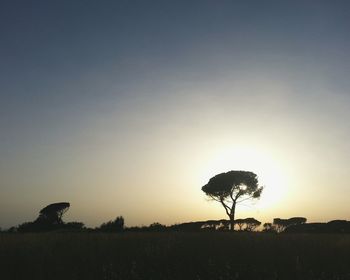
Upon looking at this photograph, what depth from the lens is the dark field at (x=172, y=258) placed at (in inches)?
Answer: 440

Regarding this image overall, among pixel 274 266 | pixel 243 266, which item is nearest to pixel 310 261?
pixel 274 266

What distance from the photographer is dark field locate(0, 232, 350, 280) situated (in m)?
11.2

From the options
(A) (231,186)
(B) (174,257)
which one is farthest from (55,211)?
(B) (174,257)

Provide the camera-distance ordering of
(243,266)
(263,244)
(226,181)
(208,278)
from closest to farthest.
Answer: (208,278), (243,266), (263,244), (226,181)

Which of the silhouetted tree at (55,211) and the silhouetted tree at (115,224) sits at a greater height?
the silhouetted tree at (55,211)

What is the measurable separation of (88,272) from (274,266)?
4588mm

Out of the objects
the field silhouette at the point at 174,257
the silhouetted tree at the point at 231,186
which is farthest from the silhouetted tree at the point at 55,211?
the field silhouette at the point at 174,257

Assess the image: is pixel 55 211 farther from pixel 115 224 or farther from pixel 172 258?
pixel 172 258

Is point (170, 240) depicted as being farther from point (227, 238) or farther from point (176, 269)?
point (176, 269)

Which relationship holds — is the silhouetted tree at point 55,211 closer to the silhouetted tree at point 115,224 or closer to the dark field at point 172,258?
the silhouetted tree at point 115,224

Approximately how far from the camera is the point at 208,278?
35.9 ft

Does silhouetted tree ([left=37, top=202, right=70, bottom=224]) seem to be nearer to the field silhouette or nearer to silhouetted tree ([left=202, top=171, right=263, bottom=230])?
silhouetted tree ([left=202, top=171, right=263, bottom=230])

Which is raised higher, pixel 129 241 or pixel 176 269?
pixel 129 241

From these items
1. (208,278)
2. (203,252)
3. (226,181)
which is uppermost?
(226,181)
